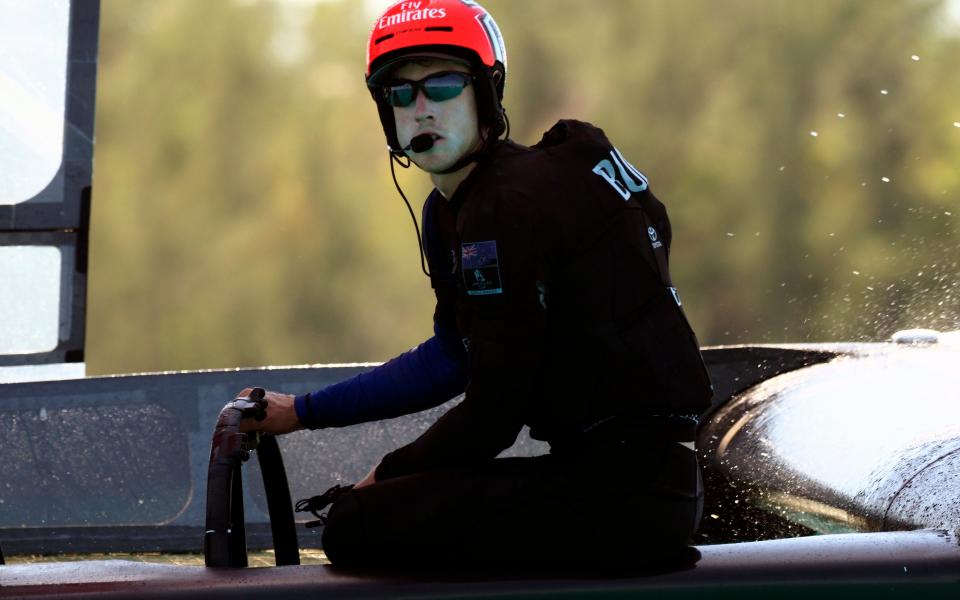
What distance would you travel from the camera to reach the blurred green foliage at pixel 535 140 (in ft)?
69.1

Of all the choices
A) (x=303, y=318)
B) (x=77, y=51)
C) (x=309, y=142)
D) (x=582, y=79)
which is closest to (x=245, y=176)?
(x=309, y=142)

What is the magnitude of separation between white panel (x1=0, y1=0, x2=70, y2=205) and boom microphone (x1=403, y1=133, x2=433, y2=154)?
2326mm

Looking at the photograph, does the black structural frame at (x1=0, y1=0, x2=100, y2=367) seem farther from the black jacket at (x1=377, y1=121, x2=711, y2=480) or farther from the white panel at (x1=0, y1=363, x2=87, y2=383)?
the black jacket at (x1=377, y1=121, x2=711, y2=480)

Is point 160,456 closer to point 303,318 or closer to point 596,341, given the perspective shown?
point 596,341

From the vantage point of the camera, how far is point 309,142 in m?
23.0

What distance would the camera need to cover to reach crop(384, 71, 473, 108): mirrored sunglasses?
6.18 feet

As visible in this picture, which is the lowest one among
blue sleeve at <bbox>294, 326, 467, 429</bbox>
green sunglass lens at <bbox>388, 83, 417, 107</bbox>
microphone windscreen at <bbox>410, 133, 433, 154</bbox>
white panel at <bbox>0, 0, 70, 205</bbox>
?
blue sleeve at <bbox>294, 326, 467, 429</bbox>

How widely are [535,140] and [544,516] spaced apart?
19.8 metres

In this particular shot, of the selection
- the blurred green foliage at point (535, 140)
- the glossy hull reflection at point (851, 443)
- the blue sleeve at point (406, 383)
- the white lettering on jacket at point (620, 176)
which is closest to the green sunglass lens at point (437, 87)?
the white lettering on jacket at point (620, 176)

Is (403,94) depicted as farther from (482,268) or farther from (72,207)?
(72,207)

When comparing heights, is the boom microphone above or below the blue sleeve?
above

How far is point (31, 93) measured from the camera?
404 centimetres

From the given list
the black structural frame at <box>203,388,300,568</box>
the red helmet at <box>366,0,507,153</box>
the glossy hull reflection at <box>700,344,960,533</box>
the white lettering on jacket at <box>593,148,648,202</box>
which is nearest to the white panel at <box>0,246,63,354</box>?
the glossy hull reflection at <box>700,344,960,533</box>

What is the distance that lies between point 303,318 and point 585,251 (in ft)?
66.3
